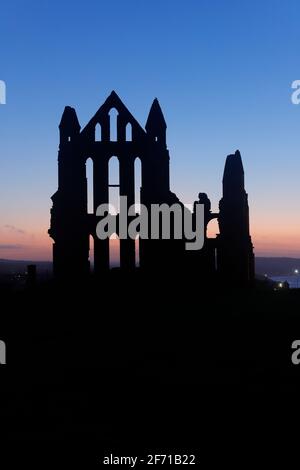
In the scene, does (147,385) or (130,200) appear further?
(130,200)

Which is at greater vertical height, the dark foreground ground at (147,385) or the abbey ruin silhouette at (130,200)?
the abbey ruin silhouette at (130,200)

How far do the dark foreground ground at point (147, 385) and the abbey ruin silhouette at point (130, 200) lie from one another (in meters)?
10.1

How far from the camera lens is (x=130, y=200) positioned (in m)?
34.4

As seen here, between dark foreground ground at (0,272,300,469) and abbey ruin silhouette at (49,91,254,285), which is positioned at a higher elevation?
abbey ruin silhouette at (49,91,254,285)

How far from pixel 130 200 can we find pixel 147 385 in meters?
22.5

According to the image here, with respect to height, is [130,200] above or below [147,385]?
above

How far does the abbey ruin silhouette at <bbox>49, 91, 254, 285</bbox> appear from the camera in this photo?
3388 centimetres

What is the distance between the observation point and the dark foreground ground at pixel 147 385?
31.1 feet

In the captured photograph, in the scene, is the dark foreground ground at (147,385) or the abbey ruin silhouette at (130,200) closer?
the dark foreground ground at (147,385)

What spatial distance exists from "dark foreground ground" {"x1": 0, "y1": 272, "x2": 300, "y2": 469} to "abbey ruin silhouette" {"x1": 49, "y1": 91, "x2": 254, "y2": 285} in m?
10.1

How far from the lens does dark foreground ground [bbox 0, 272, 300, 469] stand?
9.47 m

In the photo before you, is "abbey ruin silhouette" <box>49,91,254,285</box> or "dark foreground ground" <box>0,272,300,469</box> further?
"abbey ruin silhouette" <box>49,91,254,285</box>

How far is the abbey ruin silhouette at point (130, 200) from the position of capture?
111 ft
